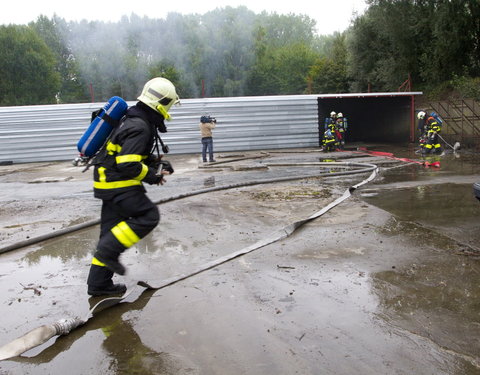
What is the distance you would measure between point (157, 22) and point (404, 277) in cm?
3692

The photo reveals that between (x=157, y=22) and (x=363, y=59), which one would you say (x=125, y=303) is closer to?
(x=363, y=59)

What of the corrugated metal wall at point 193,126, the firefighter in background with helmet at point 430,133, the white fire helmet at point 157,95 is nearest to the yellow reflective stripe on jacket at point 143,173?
the white fire helmet at point 157,95

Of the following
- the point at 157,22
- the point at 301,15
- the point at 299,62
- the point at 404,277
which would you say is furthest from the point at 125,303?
the point at 301,15

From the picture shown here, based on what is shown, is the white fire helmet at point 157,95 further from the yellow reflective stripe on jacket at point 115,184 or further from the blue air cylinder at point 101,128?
the yellow reflective stripe on jacket at point 115,184

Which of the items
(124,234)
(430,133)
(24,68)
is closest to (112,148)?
(124,234)

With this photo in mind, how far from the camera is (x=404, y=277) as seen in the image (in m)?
3.51

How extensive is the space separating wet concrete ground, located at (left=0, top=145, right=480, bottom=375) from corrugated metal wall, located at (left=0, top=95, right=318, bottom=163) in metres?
12.2

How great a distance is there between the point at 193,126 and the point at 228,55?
23.5 m

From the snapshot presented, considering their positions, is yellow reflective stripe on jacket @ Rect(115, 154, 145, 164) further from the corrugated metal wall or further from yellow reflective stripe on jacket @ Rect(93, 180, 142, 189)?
the corrugated metal wall

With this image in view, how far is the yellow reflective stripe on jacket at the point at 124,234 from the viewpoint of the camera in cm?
A: 328

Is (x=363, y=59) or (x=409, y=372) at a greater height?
(x=363, y=59)

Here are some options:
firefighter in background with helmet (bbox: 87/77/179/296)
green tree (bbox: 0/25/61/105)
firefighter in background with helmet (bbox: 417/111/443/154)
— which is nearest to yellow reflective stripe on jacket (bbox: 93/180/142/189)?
firefighter in background with helmet (bbox: 87/77/179/296)

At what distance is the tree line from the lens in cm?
2230

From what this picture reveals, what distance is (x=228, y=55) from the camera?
4000 centimetres
